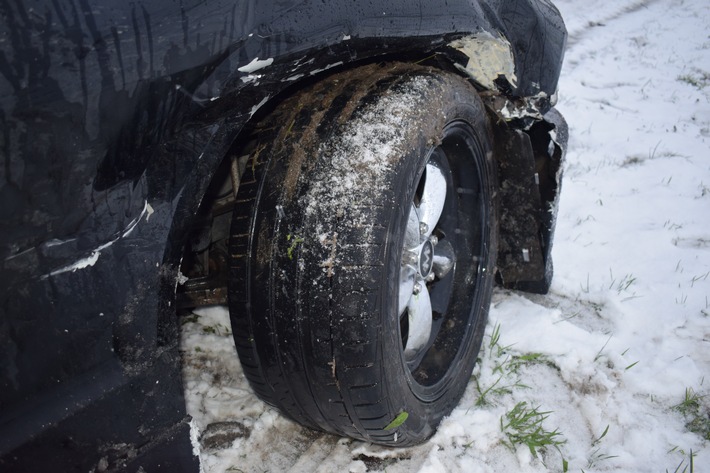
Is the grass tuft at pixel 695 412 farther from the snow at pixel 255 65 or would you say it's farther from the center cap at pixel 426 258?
the snow at pixel 255 65

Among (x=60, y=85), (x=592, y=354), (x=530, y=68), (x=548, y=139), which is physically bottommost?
(x=592, y=354)

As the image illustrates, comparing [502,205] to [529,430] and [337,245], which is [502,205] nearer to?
[529,430]

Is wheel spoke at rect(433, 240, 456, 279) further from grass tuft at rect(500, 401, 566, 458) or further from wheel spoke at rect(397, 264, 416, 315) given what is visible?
grass tuft at rect(500, 401, 566, 458)

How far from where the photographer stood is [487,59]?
5.87ft

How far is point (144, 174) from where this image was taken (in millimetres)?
1029

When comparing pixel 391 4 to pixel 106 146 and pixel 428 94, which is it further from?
pixel 106 146

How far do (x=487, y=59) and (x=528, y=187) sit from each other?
0.58m

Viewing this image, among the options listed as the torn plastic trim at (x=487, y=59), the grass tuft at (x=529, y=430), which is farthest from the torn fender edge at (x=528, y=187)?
the grass tuft at (x=529, y=430)

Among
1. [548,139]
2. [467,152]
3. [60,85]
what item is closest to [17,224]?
[60,85]

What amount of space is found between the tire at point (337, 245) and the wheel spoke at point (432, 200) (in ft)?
1.04

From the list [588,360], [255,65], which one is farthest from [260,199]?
[588,360]

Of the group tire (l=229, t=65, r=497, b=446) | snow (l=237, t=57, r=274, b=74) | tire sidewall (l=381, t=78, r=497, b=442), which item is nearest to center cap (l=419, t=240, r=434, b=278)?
tire sidewall (l=381, t=78, r=497, b=442)

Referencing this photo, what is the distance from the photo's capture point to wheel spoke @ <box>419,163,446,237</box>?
1.99m

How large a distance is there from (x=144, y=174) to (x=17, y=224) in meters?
0.22
